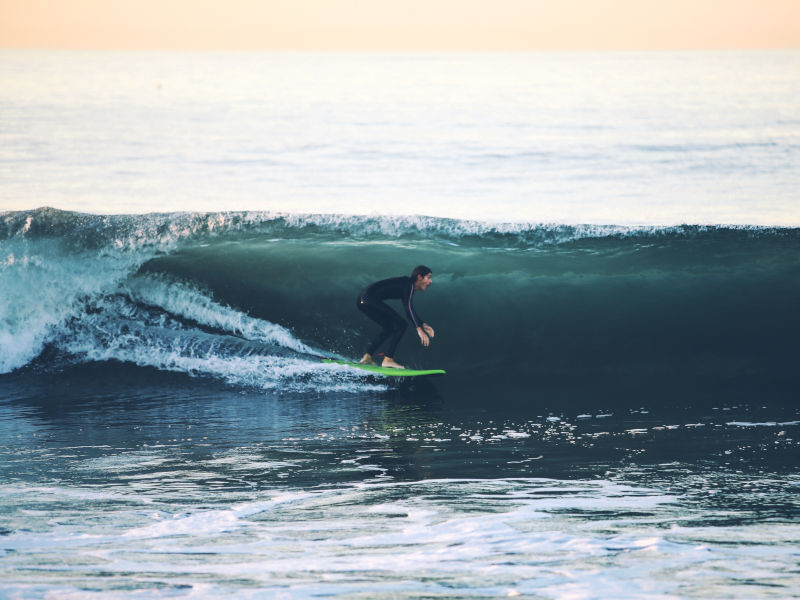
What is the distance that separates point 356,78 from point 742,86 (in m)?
31.5

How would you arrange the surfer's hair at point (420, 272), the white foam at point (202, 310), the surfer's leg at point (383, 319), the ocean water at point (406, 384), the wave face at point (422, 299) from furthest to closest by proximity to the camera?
the white foam at point (202, 310) → the wave face at point (422, 299) → the surfer's leg at point (383, 319) → the surfer's hair at point (420, 272) → the ocean water at point (406, 384)

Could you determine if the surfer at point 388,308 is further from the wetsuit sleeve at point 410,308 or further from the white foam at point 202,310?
the white foam at point 202,310

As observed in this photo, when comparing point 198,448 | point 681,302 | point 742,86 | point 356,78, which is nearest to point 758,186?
point 681,302

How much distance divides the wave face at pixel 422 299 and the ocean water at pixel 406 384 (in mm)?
48

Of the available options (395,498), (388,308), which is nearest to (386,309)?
(388,308)

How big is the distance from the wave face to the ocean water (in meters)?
0.05

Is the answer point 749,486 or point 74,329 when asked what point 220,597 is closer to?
point 749,486

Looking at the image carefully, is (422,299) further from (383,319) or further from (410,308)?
(410,308)

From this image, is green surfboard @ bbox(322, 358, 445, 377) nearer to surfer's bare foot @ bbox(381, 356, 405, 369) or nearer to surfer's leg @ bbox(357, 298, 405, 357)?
surfer's bare foot @ bbox(381, 356, 405, 369)

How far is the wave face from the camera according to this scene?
38.0 feet

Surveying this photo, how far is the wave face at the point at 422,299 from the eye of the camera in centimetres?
1159

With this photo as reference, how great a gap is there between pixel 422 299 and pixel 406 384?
286cm

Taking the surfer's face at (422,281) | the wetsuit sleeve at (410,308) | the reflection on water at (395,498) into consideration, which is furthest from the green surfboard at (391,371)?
the surfer's face at (422,281)

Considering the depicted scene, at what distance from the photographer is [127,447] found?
8.41m
